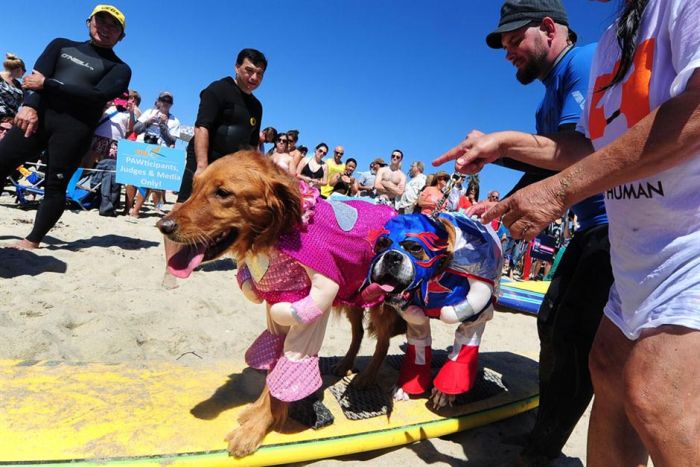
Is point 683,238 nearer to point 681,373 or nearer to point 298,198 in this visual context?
point 681,373

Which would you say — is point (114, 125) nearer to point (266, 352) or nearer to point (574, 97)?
point (266, 352)

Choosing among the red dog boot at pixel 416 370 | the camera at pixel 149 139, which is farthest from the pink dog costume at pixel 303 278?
the camera at pixel 149 139

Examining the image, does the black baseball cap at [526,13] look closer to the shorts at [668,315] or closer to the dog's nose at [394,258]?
the dog's nose at [394,258]

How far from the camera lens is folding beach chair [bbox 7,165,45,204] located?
7.94m

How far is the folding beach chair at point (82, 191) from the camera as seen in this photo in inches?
322

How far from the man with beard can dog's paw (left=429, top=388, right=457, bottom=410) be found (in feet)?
1.56

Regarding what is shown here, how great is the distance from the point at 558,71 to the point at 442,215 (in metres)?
1.05

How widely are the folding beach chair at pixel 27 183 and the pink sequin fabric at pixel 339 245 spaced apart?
769 cm

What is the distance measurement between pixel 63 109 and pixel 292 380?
3.80 metres

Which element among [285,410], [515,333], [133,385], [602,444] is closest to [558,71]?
[602,444]

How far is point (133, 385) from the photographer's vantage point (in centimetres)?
241

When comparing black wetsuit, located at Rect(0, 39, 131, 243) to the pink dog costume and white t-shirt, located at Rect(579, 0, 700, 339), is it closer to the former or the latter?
the pink dog costume

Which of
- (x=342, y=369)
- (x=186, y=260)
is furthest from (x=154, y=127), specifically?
(x=186, y=260)

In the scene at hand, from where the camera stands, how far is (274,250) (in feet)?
7.00
